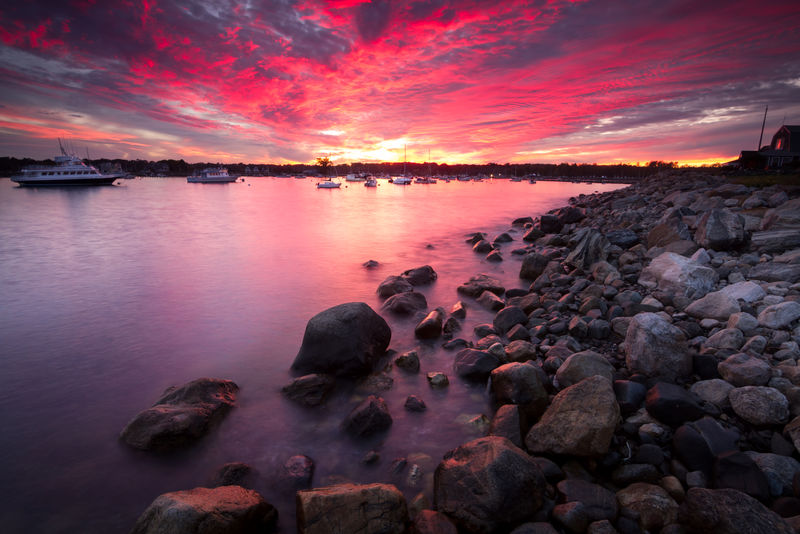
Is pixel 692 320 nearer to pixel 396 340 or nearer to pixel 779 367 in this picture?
pixel 779 367

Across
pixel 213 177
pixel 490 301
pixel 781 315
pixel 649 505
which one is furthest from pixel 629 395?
pixel 213 177

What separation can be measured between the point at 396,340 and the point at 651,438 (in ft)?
Result: 21.4

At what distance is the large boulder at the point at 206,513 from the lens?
387 centimetres

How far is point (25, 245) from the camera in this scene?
83.7 ft

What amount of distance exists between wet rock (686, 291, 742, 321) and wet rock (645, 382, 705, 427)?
3.15 meters

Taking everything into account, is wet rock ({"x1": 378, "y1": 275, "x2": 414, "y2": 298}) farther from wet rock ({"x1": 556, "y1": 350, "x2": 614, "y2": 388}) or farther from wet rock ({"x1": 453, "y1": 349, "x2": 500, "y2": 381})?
wet rock ({"x1": 556, "y1": 350, "x2": 614, "y2": 388})

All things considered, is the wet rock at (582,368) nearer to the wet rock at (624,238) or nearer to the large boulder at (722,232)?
the large boulder at (722,232)

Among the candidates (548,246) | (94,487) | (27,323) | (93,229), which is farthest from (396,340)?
(93,229)

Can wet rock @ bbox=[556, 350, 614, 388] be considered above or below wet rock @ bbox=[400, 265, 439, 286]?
above

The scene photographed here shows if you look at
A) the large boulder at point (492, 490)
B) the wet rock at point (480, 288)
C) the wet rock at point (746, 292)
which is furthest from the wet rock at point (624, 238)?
the large boulder at point (492, 490)

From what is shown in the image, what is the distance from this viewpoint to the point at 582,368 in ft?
21.0

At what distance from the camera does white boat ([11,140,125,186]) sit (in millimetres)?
86188

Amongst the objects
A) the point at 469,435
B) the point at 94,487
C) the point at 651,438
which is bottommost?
the point at 94,487

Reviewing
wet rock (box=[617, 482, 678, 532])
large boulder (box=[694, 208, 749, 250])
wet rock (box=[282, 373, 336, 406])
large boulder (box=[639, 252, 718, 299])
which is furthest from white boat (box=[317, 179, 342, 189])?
wet rock (box=[617, 482, 678, 532])
